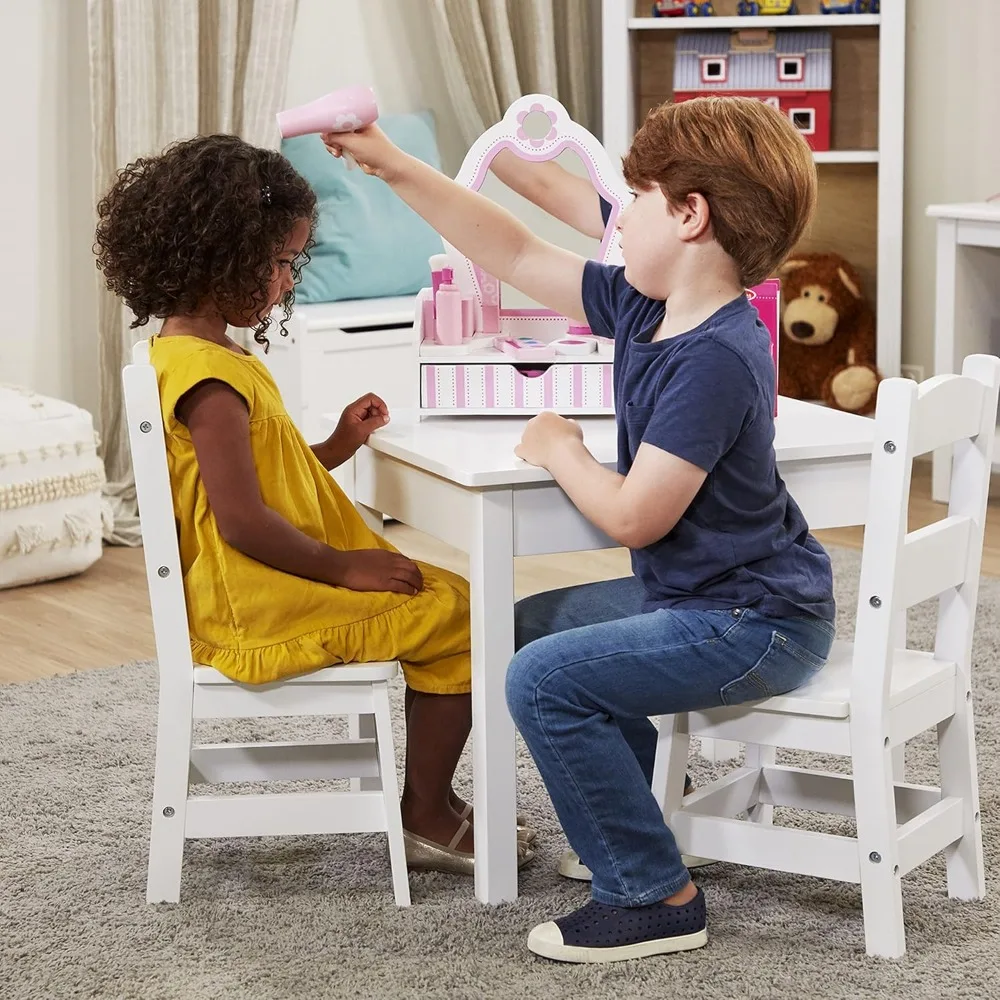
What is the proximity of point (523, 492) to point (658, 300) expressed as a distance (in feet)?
0.84

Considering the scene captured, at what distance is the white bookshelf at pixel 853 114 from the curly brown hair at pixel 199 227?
2.56 metres

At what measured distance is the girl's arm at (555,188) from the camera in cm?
204

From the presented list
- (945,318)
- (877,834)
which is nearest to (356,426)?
(877,834)

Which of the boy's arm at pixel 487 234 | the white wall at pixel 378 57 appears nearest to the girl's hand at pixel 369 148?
the boy's arm at pixel 487 234

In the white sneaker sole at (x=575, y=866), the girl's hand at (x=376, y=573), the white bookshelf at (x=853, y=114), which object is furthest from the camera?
the white bookshelf at (x=853, y=114)

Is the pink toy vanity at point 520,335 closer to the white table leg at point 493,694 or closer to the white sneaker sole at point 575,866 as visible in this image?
the white table leg at point 493,694

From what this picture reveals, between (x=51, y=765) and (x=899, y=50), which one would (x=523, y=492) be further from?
(x=899, y=50)

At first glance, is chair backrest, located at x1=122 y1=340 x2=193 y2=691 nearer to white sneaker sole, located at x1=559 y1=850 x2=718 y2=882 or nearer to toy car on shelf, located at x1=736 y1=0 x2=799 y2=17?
white sneaker sole, located at x1=559 y1=850 x2=718 y2=882

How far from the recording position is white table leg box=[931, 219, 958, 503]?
3.74m

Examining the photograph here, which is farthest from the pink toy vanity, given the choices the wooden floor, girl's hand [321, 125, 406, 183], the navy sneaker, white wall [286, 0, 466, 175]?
white wall [286, 0, 466, 175]

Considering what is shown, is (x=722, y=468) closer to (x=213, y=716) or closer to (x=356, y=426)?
(x=356, y=426)

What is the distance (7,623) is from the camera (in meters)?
3.05

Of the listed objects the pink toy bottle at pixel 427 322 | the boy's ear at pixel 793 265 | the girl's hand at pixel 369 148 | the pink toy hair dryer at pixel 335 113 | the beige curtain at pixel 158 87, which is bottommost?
the pink toy bottle at pixel 427 322

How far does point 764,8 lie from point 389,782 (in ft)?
9.99
